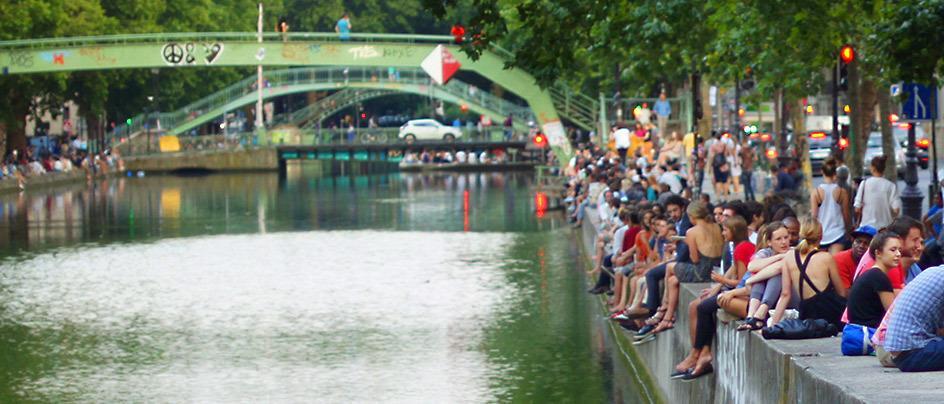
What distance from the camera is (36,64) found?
68.1 meters

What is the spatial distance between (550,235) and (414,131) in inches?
2257

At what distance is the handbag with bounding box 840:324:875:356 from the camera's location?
1085 cm

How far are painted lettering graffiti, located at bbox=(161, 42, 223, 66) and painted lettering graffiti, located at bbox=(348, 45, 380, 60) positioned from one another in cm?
547

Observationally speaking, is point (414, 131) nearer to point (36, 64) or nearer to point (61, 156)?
point (61, 156)

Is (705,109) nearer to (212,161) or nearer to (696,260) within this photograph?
(212,161)

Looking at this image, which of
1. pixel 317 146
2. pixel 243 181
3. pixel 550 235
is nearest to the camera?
pixel 550 235

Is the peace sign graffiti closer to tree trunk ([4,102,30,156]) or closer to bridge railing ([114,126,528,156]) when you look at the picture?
tree trunk ([4,102,30,156])

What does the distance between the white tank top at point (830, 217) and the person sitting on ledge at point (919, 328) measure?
8.61m

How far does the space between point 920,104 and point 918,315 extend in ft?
45.0

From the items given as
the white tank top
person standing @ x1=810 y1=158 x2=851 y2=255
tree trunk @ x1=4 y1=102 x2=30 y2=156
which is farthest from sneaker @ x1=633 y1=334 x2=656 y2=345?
tree trunk @ x1=4 y1=102 x2=30 y2=156

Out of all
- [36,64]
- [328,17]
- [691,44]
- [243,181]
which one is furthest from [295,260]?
[328,17]

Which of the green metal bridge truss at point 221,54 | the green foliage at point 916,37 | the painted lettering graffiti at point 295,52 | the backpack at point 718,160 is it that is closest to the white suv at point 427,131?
the green metal bridge truss at point 221,54

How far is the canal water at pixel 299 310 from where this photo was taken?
763 inches

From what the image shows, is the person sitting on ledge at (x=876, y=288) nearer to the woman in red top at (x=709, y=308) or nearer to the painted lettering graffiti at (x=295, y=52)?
the woman in red top at (x=709, y=308)
